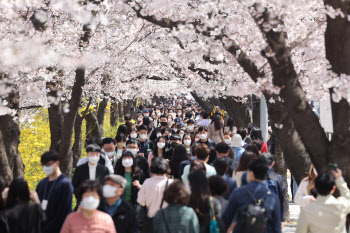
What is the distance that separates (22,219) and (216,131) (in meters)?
8.50

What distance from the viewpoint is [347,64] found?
6.10m

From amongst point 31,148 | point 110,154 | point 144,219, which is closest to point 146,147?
point 110,154

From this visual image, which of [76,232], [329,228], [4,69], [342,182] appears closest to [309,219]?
[329,228]

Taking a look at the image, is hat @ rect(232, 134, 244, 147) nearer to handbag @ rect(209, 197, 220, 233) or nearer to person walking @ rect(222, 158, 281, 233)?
person walking @ rect(222, 158, 281, 233)

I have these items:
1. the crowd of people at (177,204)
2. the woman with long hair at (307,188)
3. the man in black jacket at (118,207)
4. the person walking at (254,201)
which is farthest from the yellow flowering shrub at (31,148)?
the person walking at (254,201)

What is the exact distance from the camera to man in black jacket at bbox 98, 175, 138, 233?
5738 mm

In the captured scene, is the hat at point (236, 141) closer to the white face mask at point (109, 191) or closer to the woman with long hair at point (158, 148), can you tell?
the woman with long hair at point (158, 148)

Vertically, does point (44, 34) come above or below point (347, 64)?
above

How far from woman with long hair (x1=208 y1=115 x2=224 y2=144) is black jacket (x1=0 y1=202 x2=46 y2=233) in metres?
8.07

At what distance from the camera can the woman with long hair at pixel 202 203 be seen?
211 inches

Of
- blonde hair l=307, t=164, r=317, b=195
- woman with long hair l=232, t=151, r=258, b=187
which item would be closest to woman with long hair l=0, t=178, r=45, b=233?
woman with long hair l=232, t=151, r=258, b=187

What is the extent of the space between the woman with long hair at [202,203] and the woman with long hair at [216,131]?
757cm

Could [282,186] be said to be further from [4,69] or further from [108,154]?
[4,69]

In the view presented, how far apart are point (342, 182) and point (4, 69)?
543cm
